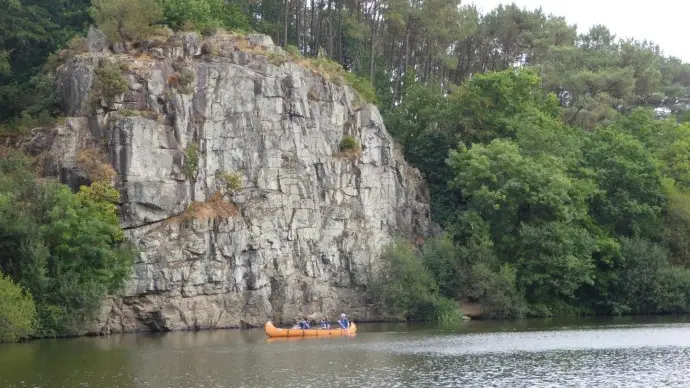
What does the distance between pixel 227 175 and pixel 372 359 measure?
25.5 metres

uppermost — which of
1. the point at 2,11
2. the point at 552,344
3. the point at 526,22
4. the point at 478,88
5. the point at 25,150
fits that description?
the point at 526,22

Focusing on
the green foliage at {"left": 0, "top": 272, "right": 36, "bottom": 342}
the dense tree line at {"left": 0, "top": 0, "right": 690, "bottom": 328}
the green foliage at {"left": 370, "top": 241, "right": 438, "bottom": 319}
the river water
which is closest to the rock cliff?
the green foliage at {"left": 370, "top": 241, "right": 438, "bottom": 319}

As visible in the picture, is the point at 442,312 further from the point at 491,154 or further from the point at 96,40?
the point at 96,40

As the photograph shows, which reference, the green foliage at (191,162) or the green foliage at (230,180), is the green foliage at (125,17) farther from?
the green foliage at (230,180)

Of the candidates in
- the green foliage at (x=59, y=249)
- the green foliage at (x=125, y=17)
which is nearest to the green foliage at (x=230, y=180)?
the green foliage at (x=59, y=249)

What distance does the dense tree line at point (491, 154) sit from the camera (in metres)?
66.2

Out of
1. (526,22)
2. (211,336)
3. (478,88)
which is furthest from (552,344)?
(526,22)

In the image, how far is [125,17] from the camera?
213 feet

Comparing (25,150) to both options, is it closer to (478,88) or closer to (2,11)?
(2,11)

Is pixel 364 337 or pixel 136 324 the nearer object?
pixel 364 337

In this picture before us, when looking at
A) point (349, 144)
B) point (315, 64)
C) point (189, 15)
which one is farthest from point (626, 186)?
point (189, 15)

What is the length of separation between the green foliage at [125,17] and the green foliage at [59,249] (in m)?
14.3

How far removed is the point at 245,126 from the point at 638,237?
32381 millimetres

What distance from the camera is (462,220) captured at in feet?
231
